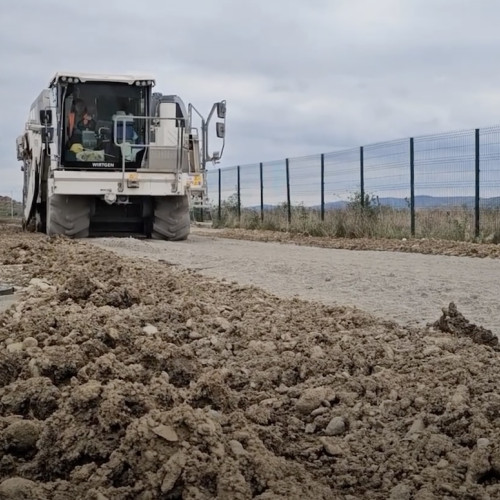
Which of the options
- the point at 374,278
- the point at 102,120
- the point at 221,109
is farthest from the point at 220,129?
the point at 374,278

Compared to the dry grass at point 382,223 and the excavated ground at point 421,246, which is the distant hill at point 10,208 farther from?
the excavated ground at point 421,246

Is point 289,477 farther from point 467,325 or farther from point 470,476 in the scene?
point 467,325

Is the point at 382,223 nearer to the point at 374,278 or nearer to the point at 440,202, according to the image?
the point at 440,202

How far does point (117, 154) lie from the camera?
17.1 metres

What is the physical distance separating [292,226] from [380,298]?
53.1 feet

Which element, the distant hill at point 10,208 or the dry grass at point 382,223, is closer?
the dry grass at point 382,223

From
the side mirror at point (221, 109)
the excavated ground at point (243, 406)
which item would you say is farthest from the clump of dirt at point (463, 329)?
the side mirror at point (221, 109)

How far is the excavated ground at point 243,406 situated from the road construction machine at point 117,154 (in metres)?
11.3

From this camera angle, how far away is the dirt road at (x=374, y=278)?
621cm

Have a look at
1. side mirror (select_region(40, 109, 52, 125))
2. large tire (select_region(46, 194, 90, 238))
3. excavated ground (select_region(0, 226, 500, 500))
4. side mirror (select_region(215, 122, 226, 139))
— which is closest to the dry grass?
side mirror (select_region(215, 122, 226, 139))

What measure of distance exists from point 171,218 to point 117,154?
1.82 meters

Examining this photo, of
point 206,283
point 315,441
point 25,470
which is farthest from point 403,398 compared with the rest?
point 206,283

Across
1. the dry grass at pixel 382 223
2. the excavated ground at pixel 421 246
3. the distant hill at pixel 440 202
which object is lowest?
the excavated ground at pixel 421 246

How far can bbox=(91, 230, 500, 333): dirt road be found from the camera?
621 cm
